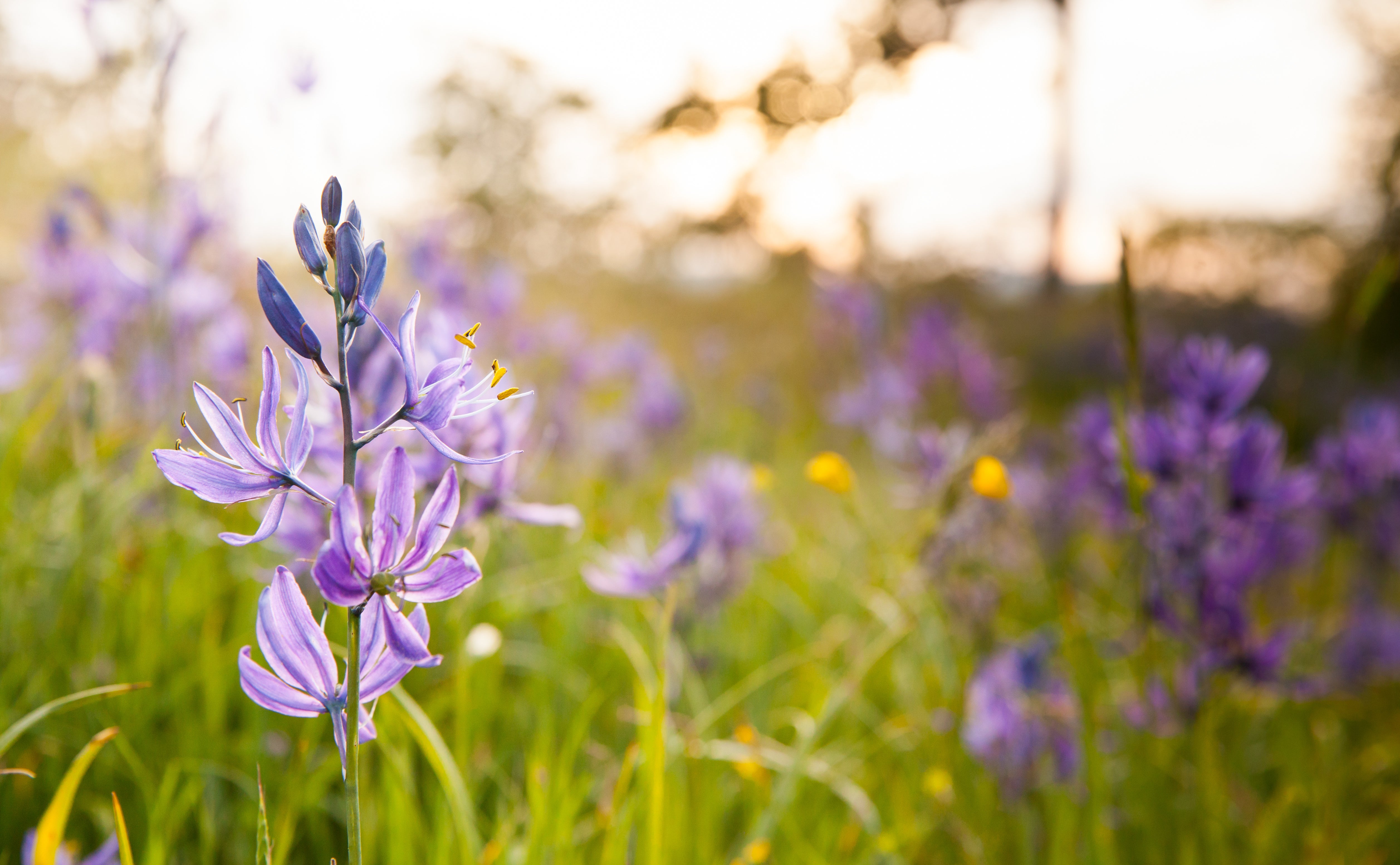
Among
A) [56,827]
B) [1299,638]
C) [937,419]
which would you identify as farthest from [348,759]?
[937,419]

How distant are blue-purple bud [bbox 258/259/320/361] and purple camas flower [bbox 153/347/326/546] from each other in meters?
0.02

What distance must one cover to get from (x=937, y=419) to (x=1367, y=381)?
21.6 feet

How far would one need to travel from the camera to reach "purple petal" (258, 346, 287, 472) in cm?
71

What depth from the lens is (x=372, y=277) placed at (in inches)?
29.2

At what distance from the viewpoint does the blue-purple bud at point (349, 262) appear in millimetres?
696

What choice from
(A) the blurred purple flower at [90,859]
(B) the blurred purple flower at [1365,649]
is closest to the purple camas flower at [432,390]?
(A) the blurred purple flower at [90,859]

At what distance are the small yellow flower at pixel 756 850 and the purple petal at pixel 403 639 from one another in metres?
0.90

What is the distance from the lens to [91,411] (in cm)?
212

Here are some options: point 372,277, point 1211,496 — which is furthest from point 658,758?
point 1211,496

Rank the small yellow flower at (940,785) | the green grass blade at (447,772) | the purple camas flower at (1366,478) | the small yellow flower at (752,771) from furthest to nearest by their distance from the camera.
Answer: the purple camas flower at (1366,478) < the small yellow flower at (940,785) < the small yellow flower at (752,771) < the green grass blade at (447,772)

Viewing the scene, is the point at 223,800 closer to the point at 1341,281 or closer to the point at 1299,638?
the point at 1299,638

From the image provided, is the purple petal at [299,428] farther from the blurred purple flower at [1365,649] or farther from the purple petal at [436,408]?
the blurred purple flower at [1365,649]

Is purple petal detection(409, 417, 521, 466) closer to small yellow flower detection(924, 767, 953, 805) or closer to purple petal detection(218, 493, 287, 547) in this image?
purple petal detection(218, 493, 287, 547)

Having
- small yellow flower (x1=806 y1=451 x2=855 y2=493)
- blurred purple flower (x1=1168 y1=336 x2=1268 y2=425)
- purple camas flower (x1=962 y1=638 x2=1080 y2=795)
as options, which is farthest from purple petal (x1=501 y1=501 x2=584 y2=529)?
blurred purple flower (x1=1168 y1=336 x2=1268 y2=425)
